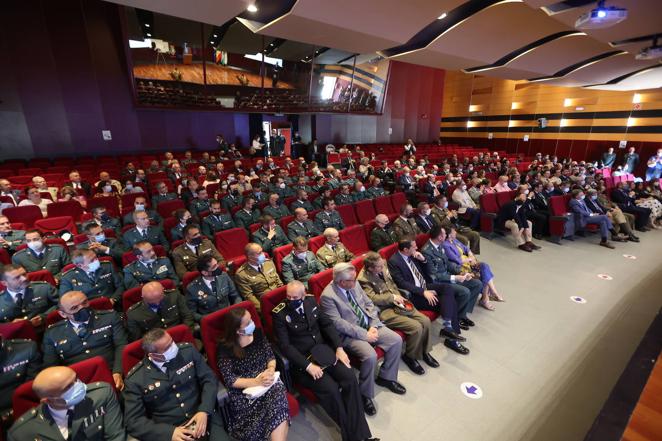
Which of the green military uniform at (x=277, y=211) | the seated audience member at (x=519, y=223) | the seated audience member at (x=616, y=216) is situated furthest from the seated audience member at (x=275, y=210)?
the seated audience member at (x=616, y=216)

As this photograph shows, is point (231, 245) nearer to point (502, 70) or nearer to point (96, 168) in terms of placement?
point (96, 168)

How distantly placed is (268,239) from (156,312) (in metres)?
1.83

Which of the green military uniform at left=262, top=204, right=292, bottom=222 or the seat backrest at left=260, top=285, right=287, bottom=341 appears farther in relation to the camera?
the green military uniform at left=262, top=204, right=292, bottom=222

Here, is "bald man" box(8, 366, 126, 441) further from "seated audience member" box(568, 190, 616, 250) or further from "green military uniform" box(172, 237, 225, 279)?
"seated audience member" box(568, 190, 616, 250)

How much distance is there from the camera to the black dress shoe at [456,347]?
3.13 metres

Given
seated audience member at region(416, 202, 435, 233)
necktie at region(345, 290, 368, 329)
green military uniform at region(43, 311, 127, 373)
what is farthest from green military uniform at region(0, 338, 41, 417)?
seated audience member at region(416, 202, 435, 233)

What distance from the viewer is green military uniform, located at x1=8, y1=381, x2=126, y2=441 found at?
158 cm

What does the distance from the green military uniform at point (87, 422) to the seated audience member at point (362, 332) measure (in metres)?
1.53

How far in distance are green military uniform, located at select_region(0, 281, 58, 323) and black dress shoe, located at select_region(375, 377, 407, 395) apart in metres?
3.03

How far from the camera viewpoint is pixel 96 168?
7.79m

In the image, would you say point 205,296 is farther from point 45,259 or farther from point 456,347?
point 456,347

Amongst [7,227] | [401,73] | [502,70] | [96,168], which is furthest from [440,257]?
[401,73]

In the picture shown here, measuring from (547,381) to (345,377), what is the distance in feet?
6.42

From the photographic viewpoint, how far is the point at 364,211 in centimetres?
584
